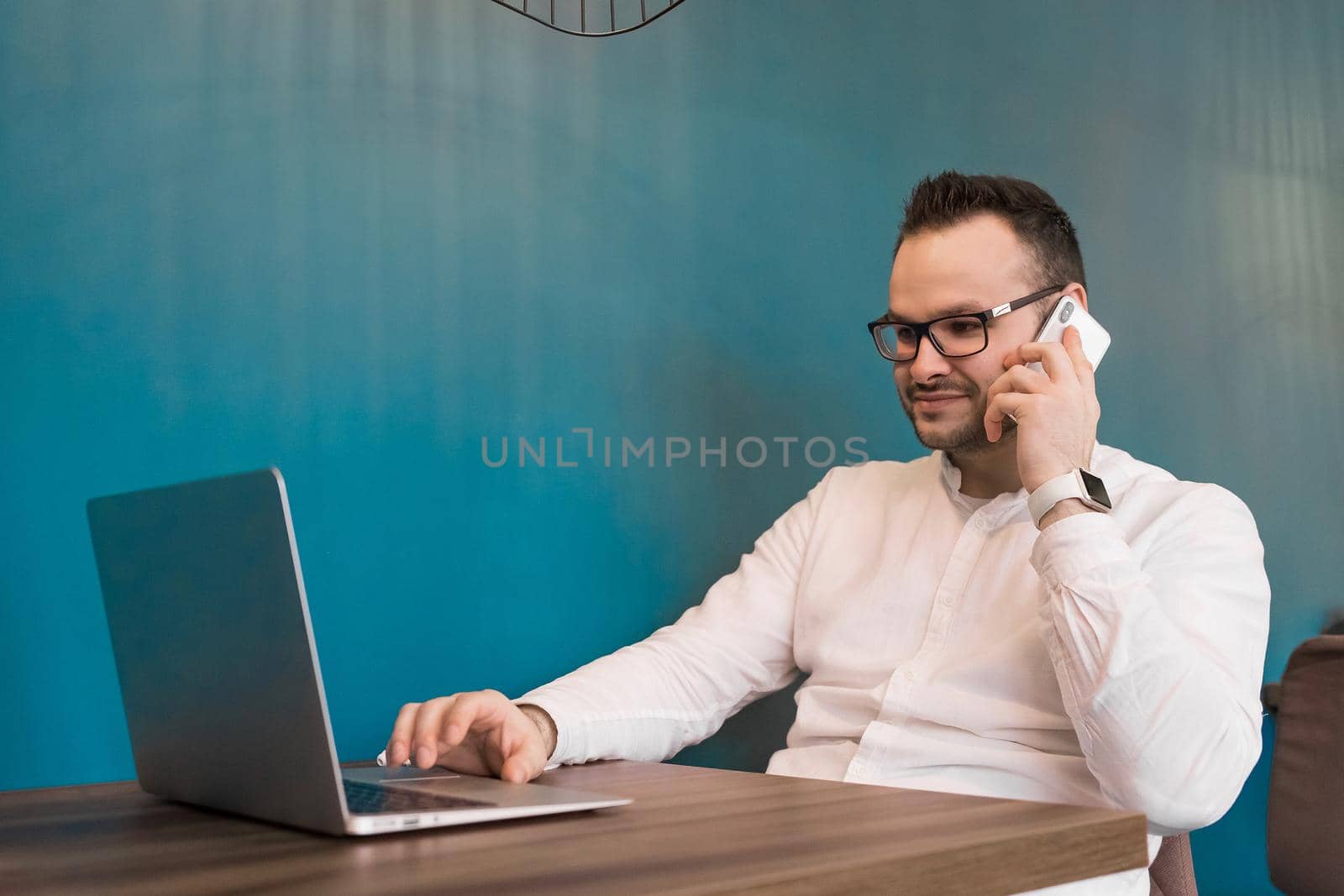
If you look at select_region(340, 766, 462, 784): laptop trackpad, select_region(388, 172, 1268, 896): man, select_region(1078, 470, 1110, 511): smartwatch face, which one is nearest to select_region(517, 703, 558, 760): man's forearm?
select_region(388, 172, 1268, 896): man

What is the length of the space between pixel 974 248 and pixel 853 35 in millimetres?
833

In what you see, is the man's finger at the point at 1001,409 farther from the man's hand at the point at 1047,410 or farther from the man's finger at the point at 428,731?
the man's finger at the point at 428,731

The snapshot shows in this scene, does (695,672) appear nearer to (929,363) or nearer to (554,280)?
(929,363)

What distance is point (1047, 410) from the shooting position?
61.6 inches

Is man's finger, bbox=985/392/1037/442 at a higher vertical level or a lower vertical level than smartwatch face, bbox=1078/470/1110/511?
higher

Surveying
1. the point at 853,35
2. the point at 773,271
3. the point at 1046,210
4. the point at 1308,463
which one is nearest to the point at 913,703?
the point at 1046,210

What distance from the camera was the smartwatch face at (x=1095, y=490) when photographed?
146cm

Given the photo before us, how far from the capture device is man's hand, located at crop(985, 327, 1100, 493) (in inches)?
59.8

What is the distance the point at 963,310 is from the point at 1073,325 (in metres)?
0.16

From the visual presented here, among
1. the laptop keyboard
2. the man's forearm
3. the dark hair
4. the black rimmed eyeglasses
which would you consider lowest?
the man's forearm

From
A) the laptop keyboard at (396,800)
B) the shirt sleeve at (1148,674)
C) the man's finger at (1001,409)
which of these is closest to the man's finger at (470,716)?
the laptop keyboard at (396,800)

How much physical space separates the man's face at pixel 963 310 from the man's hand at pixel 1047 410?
6 cm

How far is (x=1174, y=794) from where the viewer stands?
1341mm

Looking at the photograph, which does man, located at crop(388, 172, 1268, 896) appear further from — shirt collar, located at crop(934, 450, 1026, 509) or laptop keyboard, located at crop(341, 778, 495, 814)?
laptop keyboard, located at crop(341, 778, 495, 814)
